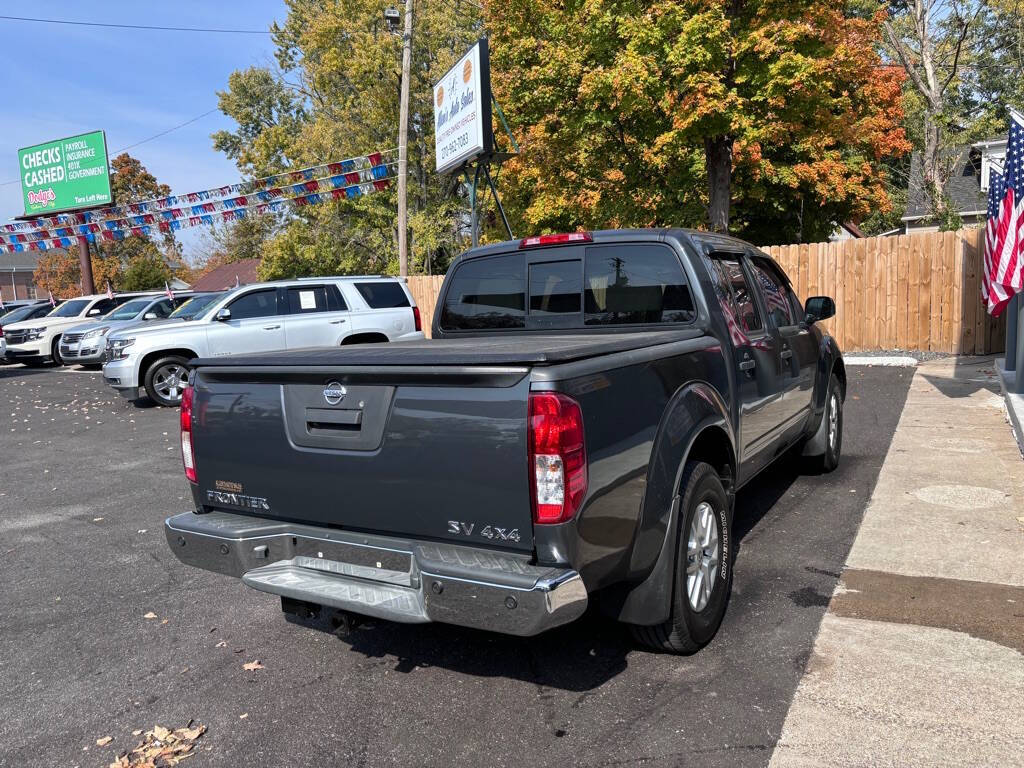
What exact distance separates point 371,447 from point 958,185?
1461 inches

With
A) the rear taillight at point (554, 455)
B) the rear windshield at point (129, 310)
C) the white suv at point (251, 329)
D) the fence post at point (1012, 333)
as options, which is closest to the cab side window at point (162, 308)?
the rear windshield at point (129, 310)

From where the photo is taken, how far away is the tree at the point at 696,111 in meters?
18.0

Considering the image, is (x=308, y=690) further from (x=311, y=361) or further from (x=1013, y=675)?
(x=1013, y=675)

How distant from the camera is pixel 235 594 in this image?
461 centimetres

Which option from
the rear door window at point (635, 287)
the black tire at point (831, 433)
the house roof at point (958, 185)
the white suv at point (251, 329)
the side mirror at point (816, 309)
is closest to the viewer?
the rear door window at point (635, 287)

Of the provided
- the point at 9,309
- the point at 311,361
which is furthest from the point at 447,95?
the point at 9,309

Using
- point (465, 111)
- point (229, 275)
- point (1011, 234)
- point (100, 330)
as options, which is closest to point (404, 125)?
point (465, 111)

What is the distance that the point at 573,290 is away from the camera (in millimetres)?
4641

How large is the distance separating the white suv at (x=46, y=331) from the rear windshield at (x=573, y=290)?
19.5 metres

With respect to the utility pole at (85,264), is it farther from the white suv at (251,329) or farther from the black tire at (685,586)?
the black tire at (685,586)

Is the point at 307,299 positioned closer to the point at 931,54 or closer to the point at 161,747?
the point at 161,747

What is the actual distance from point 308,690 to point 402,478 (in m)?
1.18

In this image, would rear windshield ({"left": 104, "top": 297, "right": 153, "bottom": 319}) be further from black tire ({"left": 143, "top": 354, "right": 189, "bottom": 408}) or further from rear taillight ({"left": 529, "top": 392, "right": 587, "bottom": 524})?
rear taillight ({"left": 529, "top": 392, "right": 587, "bottom": 524})

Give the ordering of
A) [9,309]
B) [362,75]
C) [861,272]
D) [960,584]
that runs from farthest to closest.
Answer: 1. [362,75]
2. [9,309]
3. [861,272]
4. [960,584]
